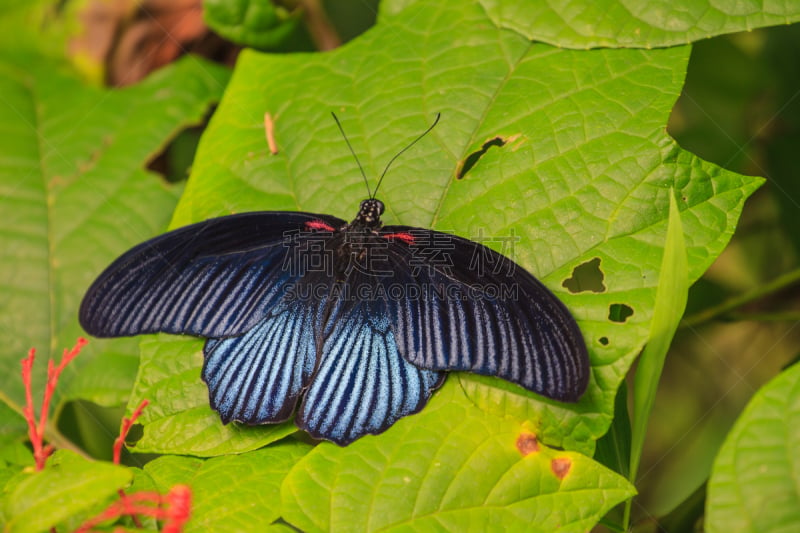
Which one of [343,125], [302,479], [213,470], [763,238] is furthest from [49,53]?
[763,238]

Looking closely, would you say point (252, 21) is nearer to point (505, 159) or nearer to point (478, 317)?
point (505, 159)

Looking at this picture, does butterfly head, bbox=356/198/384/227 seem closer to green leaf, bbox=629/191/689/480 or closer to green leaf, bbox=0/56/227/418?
green leaf, bbox=629/191/689/480

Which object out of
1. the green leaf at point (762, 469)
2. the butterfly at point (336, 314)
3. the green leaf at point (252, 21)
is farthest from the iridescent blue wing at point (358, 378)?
the green leaf at point (252, 21)

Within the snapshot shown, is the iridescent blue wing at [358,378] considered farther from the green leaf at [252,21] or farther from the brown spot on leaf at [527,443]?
the green leaf at [252,21]

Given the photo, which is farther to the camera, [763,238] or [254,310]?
[763,238]

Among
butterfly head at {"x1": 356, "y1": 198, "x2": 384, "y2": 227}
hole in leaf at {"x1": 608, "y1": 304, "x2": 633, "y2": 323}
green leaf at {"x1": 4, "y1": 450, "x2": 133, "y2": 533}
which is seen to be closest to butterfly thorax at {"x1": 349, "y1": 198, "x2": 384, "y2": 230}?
butterfly head at {"x1": 356, "y1": 198, "x2": 384, "y2": 227}

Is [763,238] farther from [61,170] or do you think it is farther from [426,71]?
[61,170]

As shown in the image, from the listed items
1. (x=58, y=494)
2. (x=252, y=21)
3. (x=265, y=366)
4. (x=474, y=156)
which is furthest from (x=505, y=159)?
(x=58, y=494)
